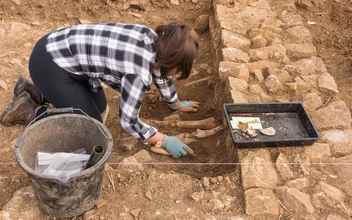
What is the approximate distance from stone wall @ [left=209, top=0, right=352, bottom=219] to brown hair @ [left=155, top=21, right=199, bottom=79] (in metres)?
0.94

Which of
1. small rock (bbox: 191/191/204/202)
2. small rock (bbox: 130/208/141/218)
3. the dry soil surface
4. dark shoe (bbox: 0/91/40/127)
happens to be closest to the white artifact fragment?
the dry soil surface

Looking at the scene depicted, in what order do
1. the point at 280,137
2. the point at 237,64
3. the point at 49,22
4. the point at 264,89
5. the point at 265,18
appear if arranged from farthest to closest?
the point at 49,22 → the point at 265,18 → the point at 237,64 → the point at 264,89 → the point at 280,137

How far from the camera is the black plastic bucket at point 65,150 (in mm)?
2244

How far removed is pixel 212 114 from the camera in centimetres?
387

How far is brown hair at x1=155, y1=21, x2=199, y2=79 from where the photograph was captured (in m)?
2.40

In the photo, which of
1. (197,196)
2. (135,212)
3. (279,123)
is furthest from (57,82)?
(279,123)

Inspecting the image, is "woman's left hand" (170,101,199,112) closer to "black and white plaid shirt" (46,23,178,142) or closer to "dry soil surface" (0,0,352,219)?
"dry soil surface" (0,0,352,219)

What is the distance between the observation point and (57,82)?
112 inches

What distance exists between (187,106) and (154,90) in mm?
567

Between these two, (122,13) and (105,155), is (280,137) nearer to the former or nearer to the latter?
(105,155)

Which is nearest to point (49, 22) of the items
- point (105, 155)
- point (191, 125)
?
point (191, 125)

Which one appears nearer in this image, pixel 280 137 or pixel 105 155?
pixel 105 155

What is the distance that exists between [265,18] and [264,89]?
1.27 metres

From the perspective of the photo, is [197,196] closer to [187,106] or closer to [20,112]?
[187,106]
